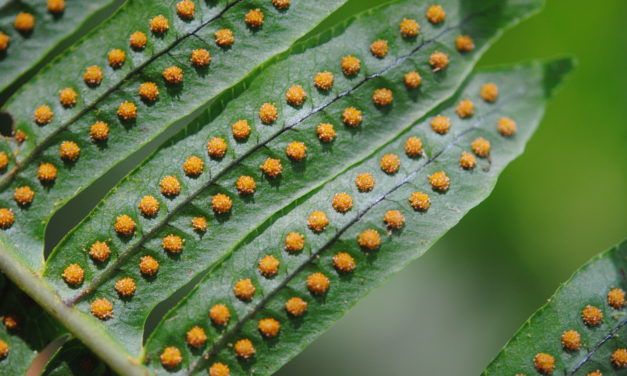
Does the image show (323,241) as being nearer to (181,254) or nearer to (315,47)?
(181,254)

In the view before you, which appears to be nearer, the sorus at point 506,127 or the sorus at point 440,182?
the sorus at point 440,182

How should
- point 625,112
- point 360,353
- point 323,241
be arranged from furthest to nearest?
point 360,353 < point 625,112 < point 323,241

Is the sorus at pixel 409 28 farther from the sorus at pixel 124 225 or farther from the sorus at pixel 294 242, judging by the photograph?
the sorus at pixel 124 225

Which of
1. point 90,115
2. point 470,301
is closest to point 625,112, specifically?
point 470,301

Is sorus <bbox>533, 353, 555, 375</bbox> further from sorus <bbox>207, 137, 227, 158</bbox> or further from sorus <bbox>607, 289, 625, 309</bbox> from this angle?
sorus <bbox>207, 137, 227, 158</bbox>

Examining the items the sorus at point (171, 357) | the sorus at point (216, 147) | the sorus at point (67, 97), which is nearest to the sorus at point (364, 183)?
the sorus at point (216, 147)

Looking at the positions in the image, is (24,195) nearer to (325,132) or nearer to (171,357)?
(171,357)
